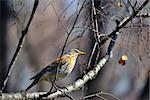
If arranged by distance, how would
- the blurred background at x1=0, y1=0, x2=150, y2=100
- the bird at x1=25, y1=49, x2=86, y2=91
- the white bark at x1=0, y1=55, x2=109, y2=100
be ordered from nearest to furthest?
1. the white bark at x1=0, y1=55, x2=109, y2=100
2. the blurred background at x1=0, y1=0, x2=150, y2=100
3. the bird at x1=25, y1=49, x2=86, y2=91

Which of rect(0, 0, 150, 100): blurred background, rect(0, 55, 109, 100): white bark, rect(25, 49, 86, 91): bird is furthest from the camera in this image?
rect(25, 49, 86, 91): bird

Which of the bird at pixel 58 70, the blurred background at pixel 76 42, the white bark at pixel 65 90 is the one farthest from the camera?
the bird at pixel 58 70

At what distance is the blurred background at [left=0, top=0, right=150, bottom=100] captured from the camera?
146 inches

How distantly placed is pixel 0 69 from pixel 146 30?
725 centimetres

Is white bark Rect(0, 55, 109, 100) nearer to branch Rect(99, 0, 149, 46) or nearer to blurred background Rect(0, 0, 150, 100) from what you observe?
blurred background Rect(0, 0, 150, 100)

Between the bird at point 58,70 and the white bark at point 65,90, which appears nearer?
the white bark at point 65,90

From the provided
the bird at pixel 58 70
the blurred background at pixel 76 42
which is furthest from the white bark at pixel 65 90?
the bird at pixel 58 70

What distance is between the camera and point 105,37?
3.88 metres

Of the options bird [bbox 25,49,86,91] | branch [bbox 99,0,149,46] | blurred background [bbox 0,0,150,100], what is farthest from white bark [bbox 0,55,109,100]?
bird [bbox 25,49,86,91]

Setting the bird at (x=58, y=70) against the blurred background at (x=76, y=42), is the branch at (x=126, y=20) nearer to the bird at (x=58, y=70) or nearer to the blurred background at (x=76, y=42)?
the blurred background at (x=76, y=42)

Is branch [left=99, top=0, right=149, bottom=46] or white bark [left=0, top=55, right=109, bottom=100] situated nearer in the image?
white bark [left=0, top=55, right=109, bottom=100]

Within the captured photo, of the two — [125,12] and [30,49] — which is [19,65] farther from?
[125,12]

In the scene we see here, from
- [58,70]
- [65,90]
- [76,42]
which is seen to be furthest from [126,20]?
[58,70]

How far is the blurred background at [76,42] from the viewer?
146 inches
